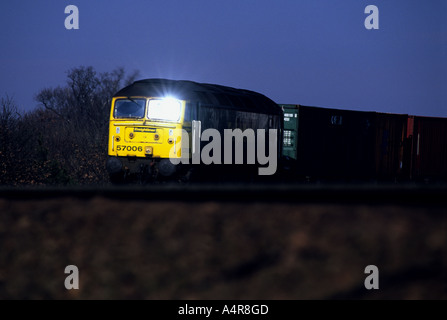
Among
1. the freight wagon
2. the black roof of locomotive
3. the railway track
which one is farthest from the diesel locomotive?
the railway track

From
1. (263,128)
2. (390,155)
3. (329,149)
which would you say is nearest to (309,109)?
(329,149)

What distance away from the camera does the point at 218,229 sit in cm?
202

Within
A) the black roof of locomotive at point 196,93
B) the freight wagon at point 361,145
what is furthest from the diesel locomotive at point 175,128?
the freight wagon at point 361,145

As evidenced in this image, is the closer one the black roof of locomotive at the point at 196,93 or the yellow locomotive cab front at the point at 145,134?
the yellow locomotive cab front at the point at 145,134

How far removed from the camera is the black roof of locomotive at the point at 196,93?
52.1 ft

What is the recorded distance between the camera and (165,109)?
15953 mm

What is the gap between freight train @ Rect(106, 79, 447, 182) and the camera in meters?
15.8

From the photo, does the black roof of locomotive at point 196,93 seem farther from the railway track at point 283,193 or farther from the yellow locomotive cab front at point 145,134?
the railway track at point 283,193

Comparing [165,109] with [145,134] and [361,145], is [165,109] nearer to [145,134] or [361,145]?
[145,134]

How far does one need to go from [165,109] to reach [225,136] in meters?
1.86

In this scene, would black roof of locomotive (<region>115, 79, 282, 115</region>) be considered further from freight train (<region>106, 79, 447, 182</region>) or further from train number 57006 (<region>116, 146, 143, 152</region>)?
train number 57006 (<region>116, 146, 143, 152</region>)

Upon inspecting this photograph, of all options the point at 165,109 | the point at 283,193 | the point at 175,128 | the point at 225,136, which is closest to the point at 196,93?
the point at 165,109

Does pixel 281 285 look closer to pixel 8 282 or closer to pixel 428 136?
pixel 8 282

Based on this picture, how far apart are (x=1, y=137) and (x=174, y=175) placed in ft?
35.9
